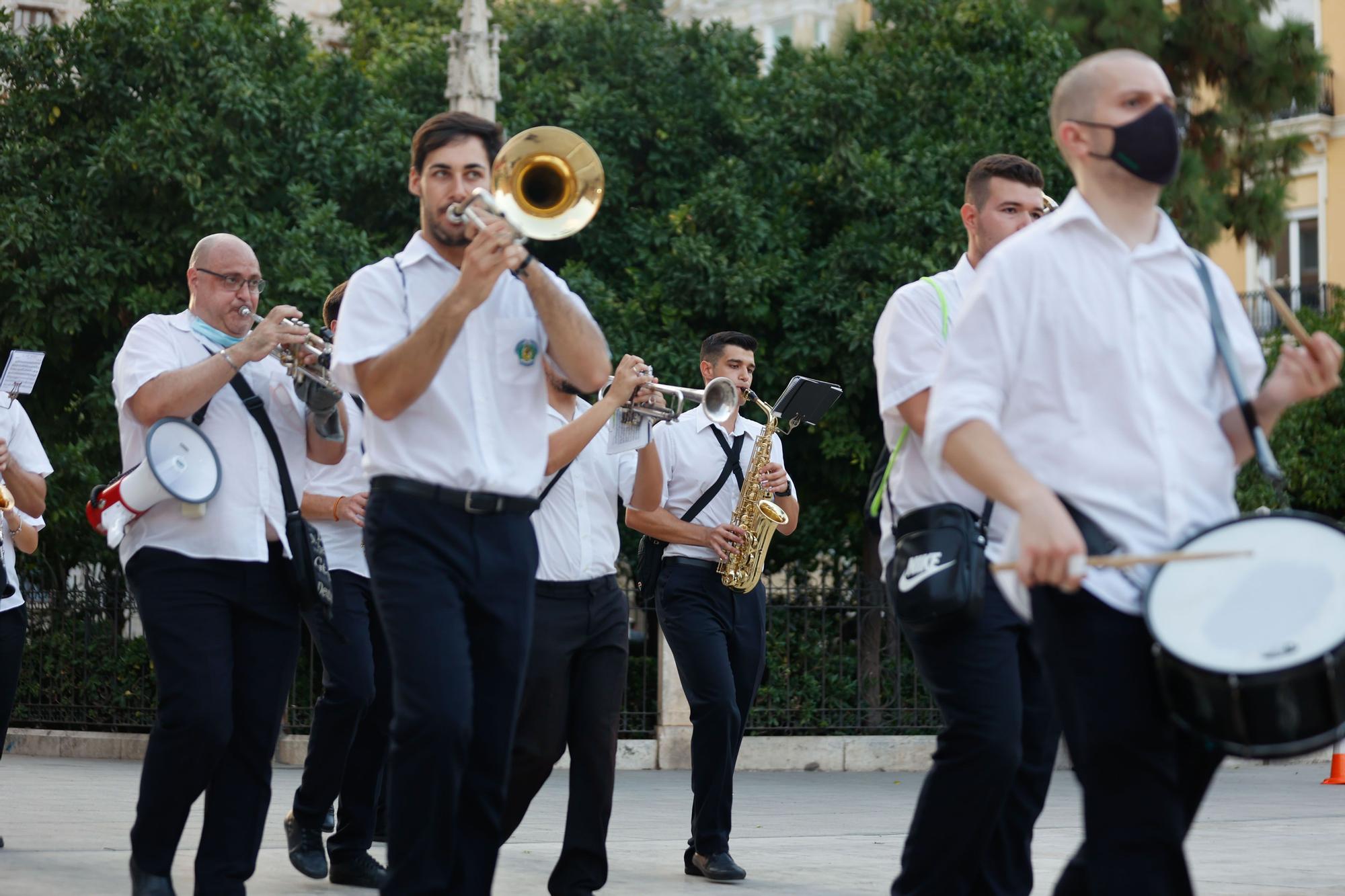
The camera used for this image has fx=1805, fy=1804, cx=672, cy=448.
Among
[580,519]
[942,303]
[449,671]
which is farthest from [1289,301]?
[449,671]

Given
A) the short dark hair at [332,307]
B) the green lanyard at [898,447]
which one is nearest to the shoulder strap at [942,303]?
the green lanyard at [898,447]

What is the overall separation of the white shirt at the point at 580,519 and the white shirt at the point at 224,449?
3.10ft

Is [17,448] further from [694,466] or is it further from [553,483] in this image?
[694,466]

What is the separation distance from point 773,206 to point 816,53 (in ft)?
5.60

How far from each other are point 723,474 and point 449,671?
390 centimetres

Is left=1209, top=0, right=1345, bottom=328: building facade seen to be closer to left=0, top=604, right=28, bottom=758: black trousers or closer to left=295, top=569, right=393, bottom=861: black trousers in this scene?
left=295, top=569, right=393, bottom=861: black trousers

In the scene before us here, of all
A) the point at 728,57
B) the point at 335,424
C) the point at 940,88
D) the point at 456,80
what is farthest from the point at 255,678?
the point at 728,57

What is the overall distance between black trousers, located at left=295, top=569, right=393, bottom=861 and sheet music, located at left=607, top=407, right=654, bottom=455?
3.66ft

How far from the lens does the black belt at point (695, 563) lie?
7.82m

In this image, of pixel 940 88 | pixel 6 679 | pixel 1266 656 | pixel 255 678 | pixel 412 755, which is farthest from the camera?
pixel 940 88

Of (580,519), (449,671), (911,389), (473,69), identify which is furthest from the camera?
(473,69)

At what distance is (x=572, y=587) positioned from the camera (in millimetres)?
6387

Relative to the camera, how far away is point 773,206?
55.7 feet

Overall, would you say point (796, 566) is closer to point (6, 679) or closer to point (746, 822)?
point (746, 822)
